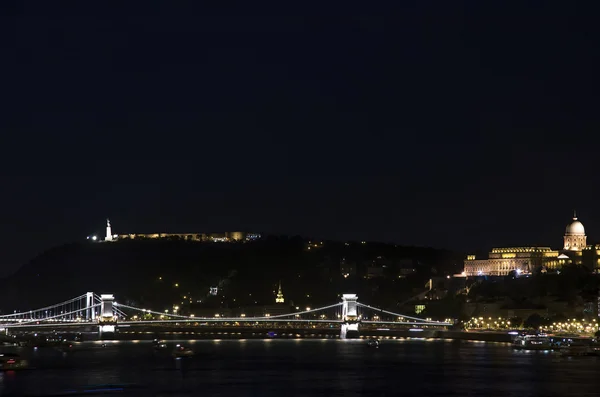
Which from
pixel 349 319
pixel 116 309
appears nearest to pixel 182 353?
pixel 349 319

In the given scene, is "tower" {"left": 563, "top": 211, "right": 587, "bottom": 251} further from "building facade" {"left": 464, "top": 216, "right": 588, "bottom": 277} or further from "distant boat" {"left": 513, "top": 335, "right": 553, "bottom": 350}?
"distant boat" {"left": 513, "top": 335, "right": 553, "bottom": 350}

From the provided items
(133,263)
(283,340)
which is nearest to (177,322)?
(283,340)

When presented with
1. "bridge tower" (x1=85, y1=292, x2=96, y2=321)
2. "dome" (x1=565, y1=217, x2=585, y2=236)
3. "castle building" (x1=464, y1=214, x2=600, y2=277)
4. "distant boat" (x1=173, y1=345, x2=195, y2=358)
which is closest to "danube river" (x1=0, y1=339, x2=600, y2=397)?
"distant boat" (x1=173, y1=345, x2=195, y2=358)

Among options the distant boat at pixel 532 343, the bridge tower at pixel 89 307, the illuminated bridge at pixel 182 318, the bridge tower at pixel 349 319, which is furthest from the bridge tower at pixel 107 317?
the distant boat at pixel 532 343

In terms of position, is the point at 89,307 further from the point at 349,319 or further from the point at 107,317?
the point at 349,319

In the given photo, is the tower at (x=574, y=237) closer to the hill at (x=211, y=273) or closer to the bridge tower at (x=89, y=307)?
the hill at (x=211, y=273)
